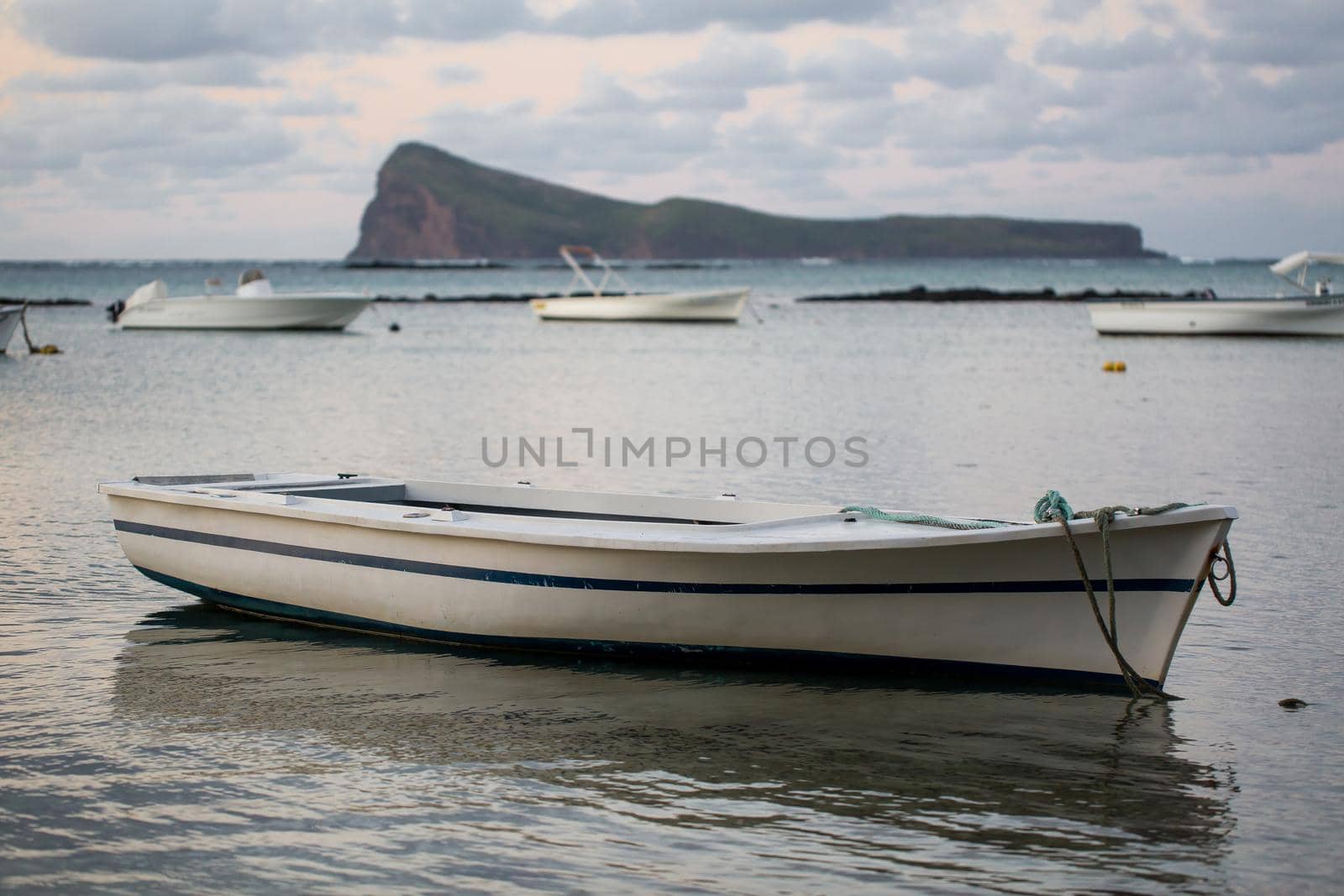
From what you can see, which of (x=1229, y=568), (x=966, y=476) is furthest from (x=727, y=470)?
(x=1229, y=568)

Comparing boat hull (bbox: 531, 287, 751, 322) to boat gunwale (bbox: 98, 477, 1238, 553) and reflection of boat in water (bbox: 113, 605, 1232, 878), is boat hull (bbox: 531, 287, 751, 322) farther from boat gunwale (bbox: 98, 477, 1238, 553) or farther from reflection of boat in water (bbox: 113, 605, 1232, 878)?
reflection of boat in water (bbox: 113, 605, 1232, 878)

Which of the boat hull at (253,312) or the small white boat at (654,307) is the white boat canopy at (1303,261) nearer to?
the small white boat at (654,307)

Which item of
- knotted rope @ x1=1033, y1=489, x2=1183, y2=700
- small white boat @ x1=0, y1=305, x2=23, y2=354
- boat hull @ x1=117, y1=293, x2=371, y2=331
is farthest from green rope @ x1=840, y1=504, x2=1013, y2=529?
boat hull @ x1=117, y1=293, x2=371, y2=331

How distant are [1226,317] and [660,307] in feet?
73.2

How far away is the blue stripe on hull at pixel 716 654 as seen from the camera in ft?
26.6

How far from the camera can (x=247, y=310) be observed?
162 feet

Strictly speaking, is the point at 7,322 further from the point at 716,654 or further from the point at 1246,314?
the point at 1246,314

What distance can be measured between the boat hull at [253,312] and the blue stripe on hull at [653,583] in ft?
135

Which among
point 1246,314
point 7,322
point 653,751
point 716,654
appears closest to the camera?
point 653,751

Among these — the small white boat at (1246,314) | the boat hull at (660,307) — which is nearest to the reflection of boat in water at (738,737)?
the small white boat at (1246,314)

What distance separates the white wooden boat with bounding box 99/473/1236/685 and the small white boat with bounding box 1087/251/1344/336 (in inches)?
1504

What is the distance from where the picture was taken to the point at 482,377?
110 feet

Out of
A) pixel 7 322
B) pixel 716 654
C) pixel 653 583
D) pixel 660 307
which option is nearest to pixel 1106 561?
pixel 716 654

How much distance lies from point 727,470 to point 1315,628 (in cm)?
868
